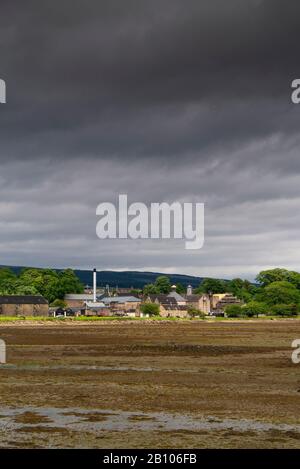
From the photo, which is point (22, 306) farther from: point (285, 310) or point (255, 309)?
point (285, 310)

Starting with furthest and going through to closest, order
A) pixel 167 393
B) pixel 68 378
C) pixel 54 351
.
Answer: pixel 54 351 < pixel 68 378 < pixel 167 393

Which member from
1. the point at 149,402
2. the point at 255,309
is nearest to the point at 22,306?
the point at 255,309

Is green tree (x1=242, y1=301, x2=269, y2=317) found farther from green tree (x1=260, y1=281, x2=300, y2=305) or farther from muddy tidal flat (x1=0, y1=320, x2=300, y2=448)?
muddy tidal flat (x1=0, y1=320, x2=300, y2=448)

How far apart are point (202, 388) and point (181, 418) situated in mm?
6746

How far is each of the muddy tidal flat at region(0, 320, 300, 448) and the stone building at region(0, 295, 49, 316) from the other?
118 metres

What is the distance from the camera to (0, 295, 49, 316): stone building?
515 ft

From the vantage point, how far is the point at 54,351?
4725 centimetres

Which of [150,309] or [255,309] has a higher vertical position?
[255,309]

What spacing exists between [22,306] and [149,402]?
139m

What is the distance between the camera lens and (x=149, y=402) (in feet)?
76.9

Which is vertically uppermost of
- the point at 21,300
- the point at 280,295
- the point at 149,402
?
the point at 280,295

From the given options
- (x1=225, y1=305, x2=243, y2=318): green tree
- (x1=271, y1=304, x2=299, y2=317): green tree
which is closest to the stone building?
(x1=225, y1=305, x2=243, y2=318): green tree
